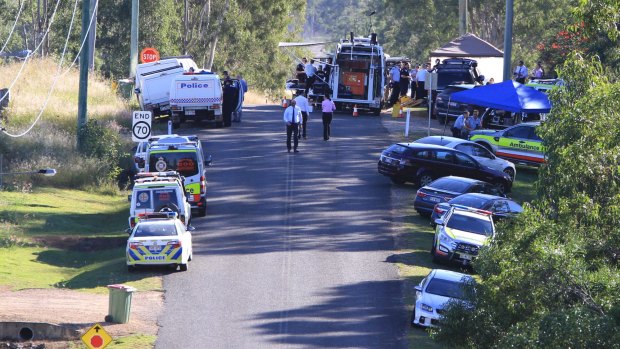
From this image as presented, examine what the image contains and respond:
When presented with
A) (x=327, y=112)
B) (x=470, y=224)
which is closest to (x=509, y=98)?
(x=327, y=112)

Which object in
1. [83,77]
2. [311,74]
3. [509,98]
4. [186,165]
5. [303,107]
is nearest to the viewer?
[186,165]

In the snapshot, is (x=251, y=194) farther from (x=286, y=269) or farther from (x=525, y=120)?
(x=525, y=120)

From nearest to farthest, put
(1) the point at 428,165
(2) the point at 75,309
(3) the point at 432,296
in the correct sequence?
(3) the point at 432,296 < (2) the point at 75,309 < (1) the point at 428,165

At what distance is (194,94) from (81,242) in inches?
511

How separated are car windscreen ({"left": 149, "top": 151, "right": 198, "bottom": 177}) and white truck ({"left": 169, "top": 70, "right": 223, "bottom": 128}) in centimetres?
1043

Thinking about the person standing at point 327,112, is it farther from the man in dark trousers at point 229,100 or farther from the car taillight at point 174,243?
the car taillight at point 174,243

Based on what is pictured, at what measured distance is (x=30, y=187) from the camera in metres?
34.0

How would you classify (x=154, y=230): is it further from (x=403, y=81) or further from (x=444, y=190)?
(x=403, y=81)

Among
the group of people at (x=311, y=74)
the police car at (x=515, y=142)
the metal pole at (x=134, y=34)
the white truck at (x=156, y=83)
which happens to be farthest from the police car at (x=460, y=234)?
the metal pole at (x=134, y=34)

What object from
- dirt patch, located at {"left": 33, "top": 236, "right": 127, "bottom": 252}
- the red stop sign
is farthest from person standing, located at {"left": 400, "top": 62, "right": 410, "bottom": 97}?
dirt patch, located at {"left": 33, "top": 236, "right": 127, "bottom": 252}

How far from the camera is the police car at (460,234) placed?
26422mm

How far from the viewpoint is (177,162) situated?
30328mm

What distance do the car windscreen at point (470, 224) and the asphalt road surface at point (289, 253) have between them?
188cm

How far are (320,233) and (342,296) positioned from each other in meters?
5.62
